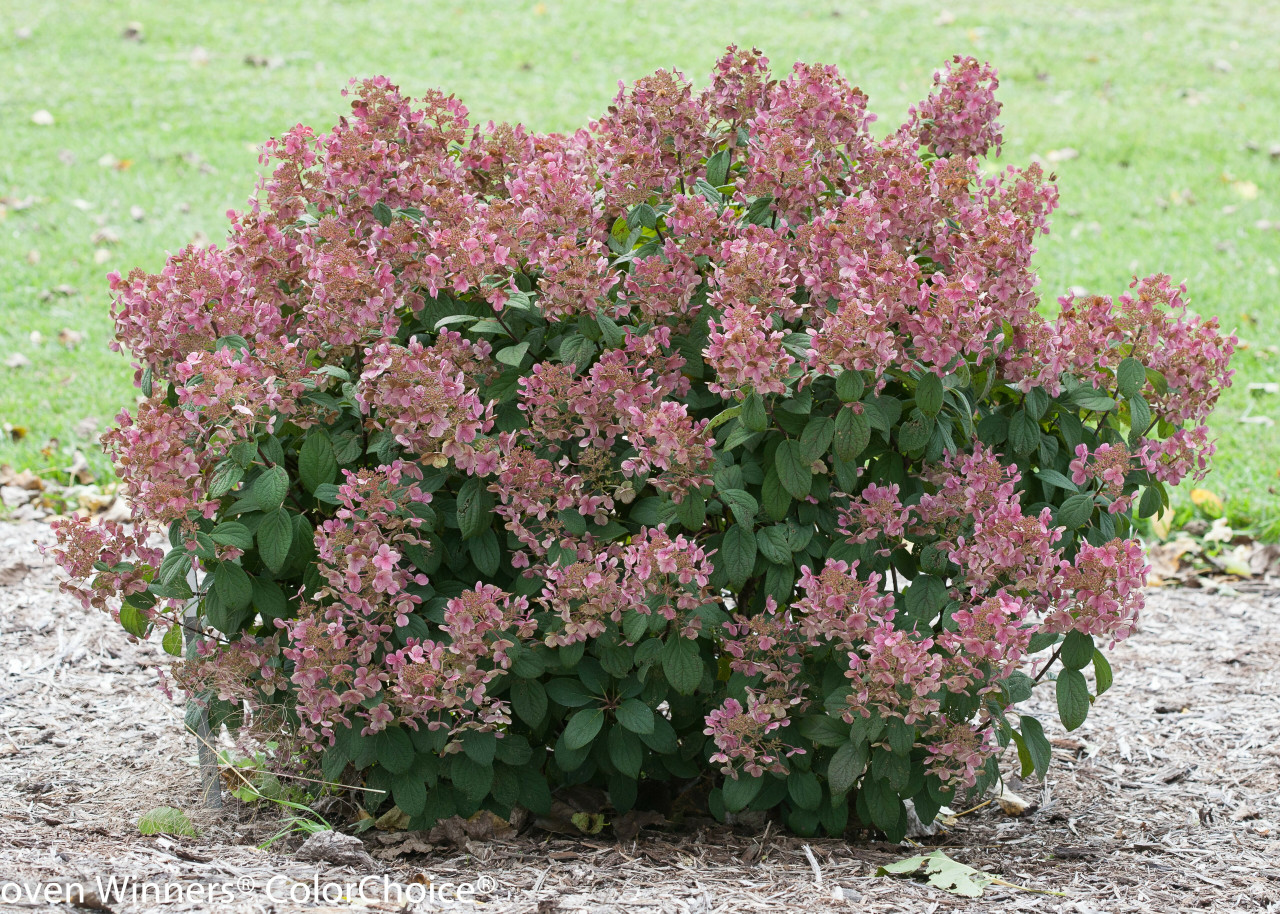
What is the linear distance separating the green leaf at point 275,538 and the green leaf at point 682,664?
783 mm

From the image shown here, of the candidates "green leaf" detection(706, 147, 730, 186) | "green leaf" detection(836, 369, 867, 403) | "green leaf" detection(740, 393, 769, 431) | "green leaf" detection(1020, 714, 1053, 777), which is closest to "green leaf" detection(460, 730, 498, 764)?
"green leaf" detection(740, 393, 769, 431)

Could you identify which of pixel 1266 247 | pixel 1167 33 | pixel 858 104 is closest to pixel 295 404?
pixel 858 104

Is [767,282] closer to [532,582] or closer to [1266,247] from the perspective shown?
[532,582]

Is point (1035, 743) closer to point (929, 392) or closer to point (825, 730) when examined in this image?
point (825, 730)

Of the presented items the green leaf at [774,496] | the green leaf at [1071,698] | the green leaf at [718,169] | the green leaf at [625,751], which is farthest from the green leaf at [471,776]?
the green leaf at [718,169]

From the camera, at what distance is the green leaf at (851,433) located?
7.85ft

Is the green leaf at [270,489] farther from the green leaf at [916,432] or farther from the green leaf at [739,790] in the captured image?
the green leaf at [916,432]

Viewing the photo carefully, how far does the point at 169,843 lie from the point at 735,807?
1.20 m

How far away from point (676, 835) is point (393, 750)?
735 mm

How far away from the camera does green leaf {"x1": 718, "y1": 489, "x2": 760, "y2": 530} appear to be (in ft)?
8.11

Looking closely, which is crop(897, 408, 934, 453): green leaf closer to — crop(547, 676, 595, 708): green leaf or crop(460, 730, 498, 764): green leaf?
crop(547, 676, 595, 708): green leaf

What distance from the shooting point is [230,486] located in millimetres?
2457

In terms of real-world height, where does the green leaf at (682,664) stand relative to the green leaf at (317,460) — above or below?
below

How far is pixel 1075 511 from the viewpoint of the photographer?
2.66 meters
